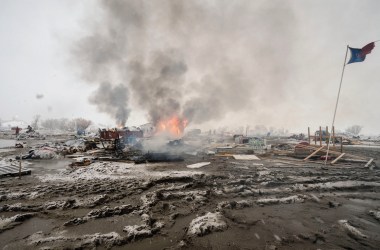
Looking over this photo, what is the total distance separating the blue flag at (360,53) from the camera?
12.4 meters

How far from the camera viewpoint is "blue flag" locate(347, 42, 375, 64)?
40.7ft

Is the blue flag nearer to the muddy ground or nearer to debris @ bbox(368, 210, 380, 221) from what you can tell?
the muddy ground

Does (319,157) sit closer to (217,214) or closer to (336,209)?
(336,209)

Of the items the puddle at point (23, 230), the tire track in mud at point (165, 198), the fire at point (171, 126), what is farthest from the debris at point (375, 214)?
the fire at point (171, 126)

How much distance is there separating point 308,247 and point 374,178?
9.53 metres

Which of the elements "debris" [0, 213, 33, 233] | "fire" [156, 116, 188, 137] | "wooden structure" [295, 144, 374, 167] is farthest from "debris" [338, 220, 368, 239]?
"fire" [156, 116, 188, 137]

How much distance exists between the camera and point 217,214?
18.1 ft

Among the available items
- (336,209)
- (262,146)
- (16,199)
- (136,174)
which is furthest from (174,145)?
(336,209)

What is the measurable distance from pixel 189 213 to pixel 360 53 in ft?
52.4

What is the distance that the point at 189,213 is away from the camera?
5668 mm

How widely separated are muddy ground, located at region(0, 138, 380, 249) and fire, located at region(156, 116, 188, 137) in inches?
1051

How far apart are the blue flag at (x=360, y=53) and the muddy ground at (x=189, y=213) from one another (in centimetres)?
840

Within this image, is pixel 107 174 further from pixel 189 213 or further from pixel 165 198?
pixel 189 213

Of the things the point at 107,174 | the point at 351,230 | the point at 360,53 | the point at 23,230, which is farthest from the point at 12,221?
the point at 360,53
